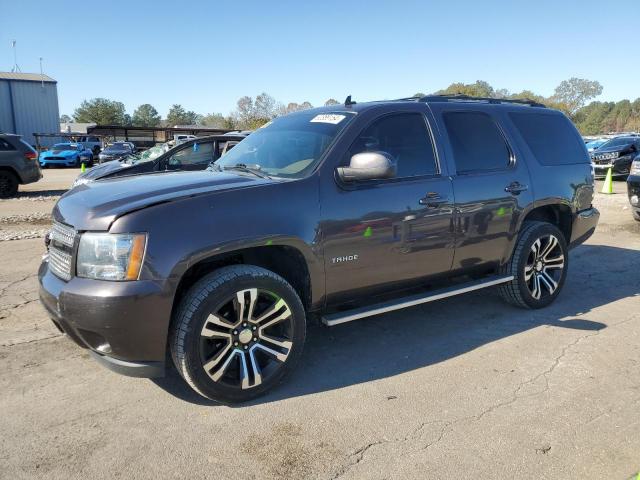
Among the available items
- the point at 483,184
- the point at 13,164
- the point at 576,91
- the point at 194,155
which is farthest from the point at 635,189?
the point at 576,91

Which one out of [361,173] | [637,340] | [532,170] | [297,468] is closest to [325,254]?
[361,173]

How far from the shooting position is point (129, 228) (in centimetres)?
285

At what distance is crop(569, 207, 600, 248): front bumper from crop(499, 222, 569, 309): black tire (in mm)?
306

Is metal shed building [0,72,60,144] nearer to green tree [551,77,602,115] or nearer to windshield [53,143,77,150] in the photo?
windshield [53,143,77,150]

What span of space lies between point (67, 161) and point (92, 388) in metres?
30.7

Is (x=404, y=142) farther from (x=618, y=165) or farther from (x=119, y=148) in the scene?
(x=119, y=148)

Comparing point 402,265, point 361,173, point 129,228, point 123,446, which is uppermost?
point 361,173

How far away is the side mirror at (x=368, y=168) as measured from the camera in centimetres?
347

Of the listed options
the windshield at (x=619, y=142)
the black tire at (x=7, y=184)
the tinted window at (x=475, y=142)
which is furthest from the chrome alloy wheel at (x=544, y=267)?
the windshield at (x=619, y=142)

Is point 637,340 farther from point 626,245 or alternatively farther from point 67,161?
point 67,161

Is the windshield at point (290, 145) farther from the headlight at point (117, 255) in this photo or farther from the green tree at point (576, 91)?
the green tree at point (576, 91)

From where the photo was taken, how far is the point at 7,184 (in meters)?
13.9

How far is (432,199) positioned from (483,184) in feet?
2.21

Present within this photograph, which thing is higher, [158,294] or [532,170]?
[532,170]
